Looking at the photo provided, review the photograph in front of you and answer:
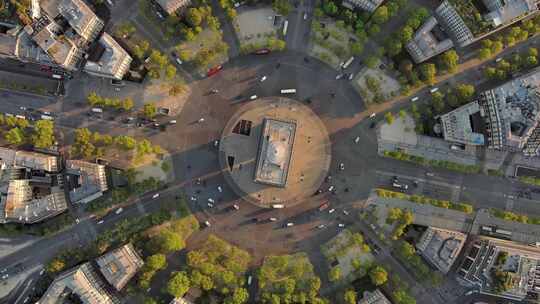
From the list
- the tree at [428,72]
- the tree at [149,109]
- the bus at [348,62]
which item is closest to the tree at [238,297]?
the tree at [149,109]

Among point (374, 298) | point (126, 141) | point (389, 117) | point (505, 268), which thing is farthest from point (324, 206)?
point (126, 141)

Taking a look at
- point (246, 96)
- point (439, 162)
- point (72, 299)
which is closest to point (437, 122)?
point (439, 162)

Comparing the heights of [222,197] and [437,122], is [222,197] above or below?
below

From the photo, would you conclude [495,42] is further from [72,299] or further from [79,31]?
[72,299]

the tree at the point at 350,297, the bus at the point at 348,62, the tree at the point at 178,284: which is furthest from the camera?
the bus at the point at 348,62

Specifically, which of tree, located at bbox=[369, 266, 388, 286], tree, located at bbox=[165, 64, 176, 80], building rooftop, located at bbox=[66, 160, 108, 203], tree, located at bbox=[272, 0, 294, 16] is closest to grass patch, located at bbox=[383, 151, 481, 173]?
tree, located at bbox=[369, 266, 388, 286]

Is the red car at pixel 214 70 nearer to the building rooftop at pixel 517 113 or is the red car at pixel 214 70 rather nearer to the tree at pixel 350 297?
the tree at pixel 350 297

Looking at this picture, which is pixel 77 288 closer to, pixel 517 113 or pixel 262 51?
pixel 262 51
